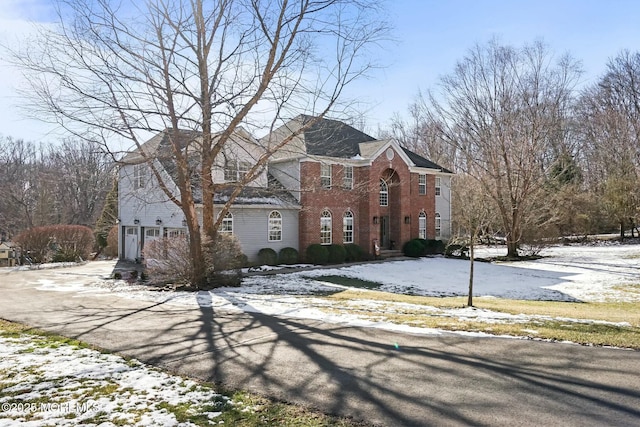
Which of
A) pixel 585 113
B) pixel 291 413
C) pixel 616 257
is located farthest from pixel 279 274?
pixel 585 113

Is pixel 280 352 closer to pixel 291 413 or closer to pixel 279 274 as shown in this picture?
pixel 291 413

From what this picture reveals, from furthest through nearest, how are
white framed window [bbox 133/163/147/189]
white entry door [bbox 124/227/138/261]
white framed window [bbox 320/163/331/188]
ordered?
white entry door [bbox 124/227/138/261], white framed window [bbox 320/163/331/188], white framed window [bbox 133/163/147/189]

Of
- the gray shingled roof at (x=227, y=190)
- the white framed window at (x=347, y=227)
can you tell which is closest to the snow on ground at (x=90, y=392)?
the gray shingled roof at (x=227, y=190)

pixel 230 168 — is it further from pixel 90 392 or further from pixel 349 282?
pixel 90 392

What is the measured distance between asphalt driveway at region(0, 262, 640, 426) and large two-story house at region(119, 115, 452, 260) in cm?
1232

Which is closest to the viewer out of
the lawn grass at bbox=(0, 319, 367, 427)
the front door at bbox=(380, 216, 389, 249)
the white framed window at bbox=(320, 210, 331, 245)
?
the lawn grass at bbox=(0, 319, 367, 427)

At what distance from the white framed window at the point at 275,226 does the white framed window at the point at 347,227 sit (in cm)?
398

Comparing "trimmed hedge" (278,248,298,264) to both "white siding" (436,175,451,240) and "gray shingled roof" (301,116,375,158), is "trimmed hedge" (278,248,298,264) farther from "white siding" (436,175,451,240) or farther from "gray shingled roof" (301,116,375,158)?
"white siding" (436,175,451,240)

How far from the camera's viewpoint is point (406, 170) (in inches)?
1117

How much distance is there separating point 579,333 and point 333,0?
37.8ft

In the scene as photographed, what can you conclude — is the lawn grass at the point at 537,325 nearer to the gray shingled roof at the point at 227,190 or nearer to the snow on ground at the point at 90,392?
the snow on ground at the point at 90,392

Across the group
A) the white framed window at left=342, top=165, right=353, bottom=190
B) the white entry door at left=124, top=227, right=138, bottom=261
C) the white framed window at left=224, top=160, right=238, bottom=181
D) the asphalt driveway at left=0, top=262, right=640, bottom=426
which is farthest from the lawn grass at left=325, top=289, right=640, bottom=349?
the white entry door at left=124, top=227, right=138, bottom=261

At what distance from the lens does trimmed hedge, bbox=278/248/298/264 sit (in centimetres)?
2286

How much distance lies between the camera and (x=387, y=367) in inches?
246
